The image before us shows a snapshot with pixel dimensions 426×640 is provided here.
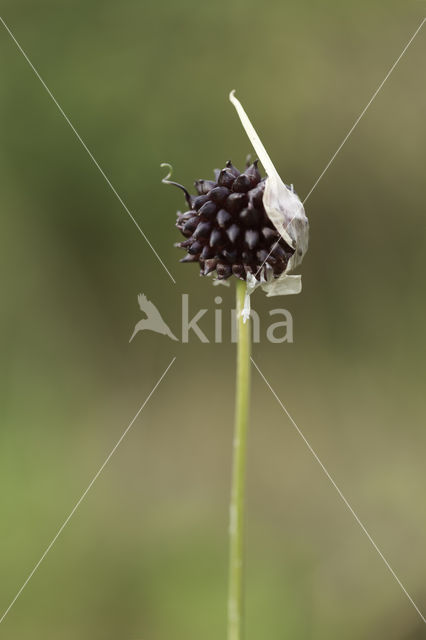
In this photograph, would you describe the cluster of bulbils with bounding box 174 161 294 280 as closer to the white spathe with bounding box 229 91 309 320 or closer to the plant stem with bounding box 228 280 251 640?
the white spathe with bounding box 229 91 309 320

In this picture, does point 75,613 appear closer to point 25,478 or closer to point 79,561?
point 79,561

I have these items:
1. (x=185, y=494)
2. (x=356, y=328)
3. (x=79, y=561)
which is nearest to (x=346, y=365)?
(x=356, y=328)

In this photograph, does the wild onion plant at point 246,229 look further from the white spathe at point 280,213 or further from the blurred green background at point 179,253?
the blurred green background at point 179,253

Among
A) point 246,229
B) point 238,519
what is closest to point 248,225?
point 246,229

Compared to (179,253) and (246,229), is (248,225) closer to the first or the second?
(246,229)

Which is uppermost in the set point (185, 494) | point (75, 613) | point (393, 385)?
point (393, 385)

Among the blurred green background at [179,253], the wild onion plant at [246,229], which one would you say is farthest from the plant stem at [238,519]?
the blurred green background at [179,253]

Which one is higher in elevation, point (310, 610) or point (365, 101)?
point (365, 101)
